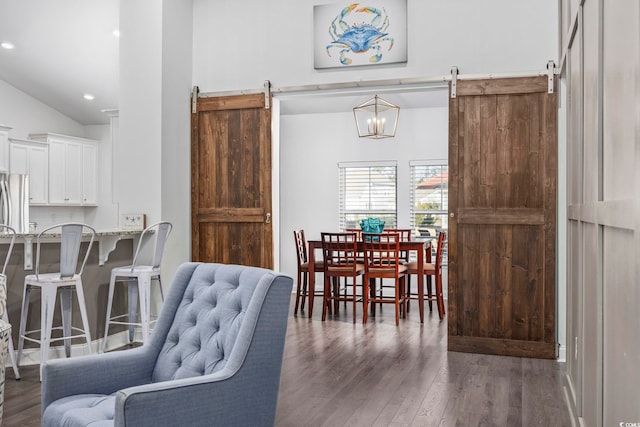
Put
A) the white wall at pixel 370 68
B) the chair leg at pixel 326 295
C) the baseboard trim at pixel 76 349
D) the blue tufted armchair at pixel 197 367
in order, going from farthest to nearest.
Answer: the chair leg at pixel 326 295, the white wall at pixel 370 68, the baseboard trim at pixel 76 349, the blue tufted armchair at pixel 197 367

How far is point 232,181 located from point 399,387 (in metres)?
2.64

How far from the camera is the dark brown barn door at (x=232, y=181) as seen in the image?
17.3 feet

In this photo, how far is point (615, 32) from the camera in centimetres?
174

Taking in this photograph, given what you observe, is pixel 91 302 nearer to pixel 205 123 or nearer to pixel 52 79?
pixel 205 123

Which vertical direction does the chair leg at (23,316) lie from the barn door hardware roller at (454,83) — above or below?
below

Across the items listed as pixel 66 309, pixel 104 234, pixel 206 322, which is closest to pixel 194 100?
pixel 104 234

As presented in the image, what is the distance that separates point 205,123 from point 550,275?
11.1 ft

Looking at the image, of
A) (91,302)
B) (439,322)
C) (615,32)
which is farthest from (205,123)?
(615,32)

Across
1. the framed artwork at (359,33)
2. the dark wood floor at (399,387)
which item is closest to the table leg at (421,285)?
the dark wood floor at (399,387)

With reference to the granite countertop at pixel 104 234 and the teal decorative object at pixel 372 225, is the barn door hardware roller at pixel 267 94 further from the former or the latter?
the teal decorative object at pixel 372 225

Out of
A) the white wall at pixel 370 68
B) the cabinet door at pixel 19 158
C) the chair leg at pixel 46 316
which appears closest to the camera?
the chair leg at pixel 46 316

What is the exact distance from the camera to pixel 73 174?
8.70 meters

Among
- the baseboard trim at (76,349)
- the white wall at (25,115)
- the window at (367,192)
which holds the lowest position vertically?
the baseboard trim at (76,349)

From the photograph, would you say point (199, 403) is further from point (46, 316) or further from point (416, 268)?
point (416, 268)
